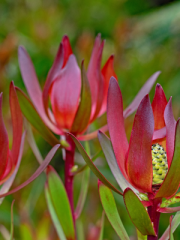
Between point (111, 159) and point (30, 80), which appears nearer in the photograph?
point (111, 159)

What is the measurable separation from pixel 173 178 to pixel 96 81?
0.65 feet

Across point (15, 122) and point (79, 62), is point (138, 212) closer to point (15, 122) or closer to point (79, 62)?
point (15, 122)

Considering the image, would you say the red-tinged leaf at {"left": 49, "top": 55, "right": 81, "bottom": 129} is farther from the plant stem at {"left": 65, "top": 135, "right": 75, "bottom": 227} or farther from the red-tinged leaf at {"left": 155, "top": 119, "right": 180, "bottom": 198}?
the red-tinged leaf at {"left": 155, "top": 119, "right": 180, "bottom": 198}

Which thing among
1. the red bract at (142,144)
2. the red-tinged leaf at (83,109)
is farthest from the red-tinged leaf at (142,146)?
the red-tinged leaf at (83,109)

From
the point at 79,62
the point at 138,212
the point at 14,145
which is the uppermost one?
the point at 79,62

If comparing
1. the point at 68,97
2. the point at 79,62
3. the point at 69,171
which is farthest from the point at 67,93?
the point at 79,62

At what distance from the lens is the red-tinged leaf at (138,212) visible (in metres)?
0.30

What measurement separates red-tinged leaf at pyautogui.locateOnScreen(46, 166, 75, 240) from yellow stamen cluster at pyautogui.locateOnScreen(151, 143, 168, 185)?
121 mm

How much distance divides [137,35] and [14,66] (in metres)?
1.00

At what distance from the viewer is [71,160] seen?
1.42 ft

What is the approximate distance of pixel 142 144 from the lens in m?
0.30

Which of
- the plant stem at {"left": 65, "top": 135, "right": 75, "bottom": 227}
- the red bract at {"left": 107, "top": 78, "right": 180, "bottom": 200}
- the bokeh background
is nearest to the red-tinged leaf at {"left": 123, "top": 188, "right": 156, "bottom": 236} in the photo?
the red bract at {"left": 107, "top": 78, "right": 180, "bottom": 200}

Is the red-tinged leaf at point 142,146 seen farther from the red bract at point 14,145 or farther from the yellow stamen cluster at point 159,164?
the red bract at point 14,145

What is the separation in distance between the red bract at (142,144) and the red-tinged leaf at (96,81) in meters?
0.11
